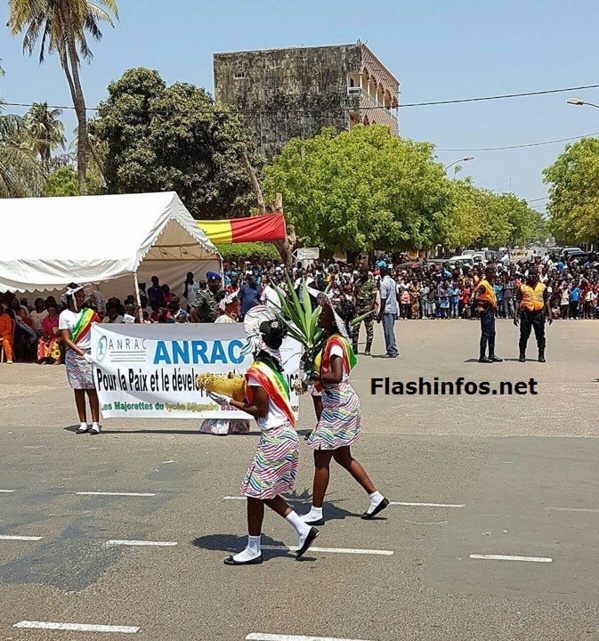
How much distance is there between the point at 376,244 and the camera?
48875 mm

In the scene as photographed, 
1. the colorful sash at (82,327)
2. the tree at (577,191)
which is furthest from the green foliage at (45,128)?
the colorful sash at (82,327)

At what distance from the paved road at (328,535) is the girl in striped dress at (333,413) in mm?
366

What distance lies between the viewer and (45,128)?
64.3 m

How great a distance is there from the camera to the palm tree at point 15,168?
3212 cm

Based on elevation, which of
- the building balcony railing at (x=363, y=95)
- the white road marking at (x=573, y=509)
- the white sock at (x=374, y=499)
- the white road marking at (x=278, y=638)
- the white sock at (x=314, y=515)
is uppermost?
the building balcony railing at (x=363, y=95)

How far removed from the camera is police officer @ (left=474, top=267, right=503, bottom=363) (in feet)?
53.9

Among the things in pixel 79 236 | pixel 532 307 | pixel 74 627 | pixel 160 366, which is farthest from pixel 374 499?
pixel 79 236

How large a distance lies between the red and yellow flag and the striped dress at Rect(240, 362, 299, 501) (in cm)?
1635

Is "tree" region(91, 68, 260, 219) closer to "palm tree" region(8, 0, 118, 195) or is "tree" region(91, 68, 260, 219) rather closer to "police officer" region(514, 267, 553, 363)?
"palm tree" region(8, 0, 118, 195)

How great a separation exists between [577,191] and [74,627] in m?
64.3

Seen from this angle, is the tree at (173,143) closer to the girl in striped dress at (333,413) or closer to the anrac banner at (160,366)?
the anrac banner at (160,366)

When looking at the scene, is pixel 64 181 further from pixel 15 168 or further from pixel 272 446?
pixel 272 446

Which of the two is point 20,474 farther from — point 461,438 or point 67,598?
point 461,438

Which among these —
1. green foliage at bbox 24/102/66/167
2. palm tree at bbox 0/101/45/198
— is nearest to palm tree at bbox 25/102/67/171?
green foliage at bbox 24/102/66/167
